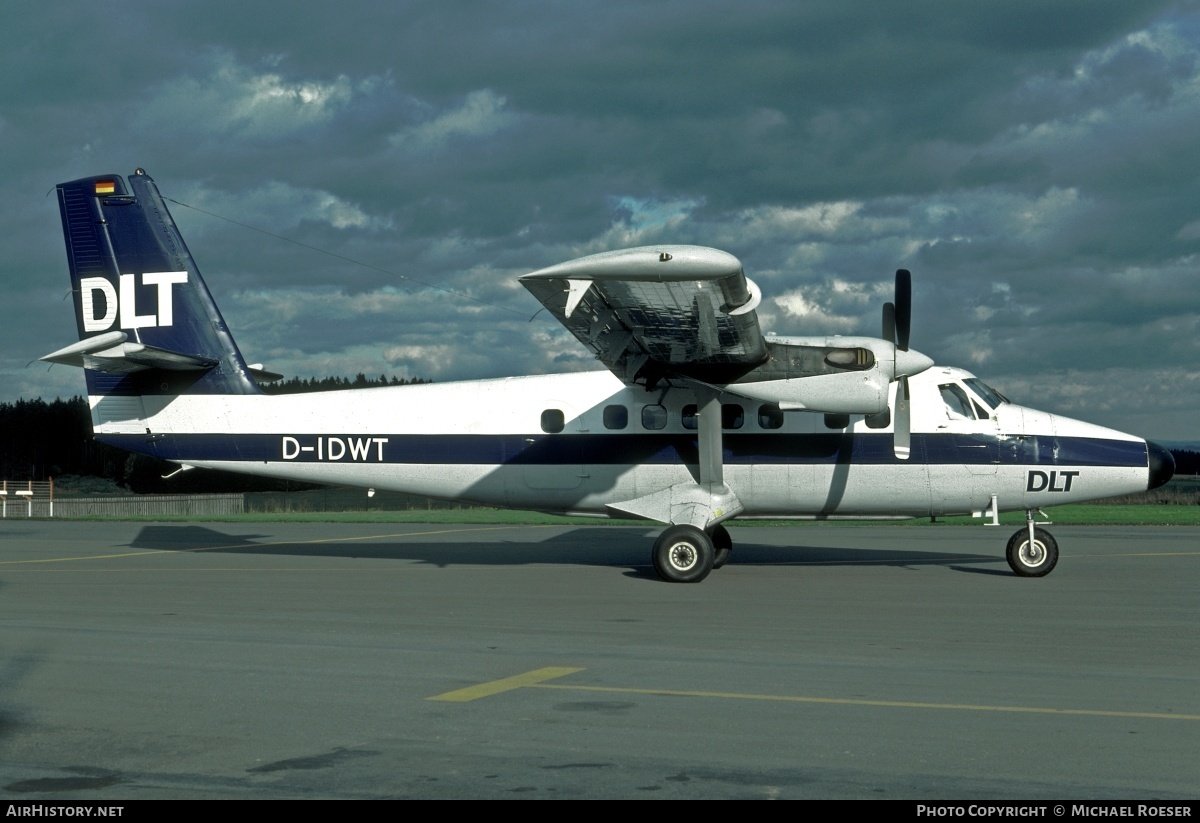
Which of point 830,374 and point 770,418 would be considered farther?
point 770,418

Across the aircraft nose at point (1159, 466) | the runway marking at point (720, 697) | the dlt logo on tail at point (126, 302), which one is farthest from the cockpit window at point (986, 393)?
the dlt logo on tail at point (126, 302)

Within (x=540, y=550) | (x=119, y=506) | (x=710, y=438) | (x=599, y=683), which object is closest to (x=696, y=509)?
(x=710, y=438)

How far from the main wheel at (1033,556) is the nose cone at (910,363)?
3.20 m

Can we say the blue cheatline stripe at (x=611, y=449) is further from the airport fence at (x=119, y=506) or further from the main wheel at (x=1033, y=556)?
the airport fence at (x=119, y=506)

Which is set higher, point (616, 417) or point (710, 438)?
point (616, 417)

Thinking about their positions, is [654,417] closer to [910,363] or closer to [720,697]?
[910,363]

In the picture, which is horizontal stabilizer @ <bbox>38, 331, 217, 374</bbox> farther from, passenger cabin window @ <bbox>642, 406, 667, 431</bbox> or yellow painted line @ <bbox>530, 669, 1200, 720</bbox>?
yellow painted line @ <bbox>530, 669, 1200, 720</bbox>

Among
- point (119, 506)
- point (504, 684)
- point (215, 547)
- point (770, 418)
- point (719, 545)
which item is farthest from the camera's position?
point (119, 506)

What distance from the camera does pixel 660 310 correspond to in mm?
14250

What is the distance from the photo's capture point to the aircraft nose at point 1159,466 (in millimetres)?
17047

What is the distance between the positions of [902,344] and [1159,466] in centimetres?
467

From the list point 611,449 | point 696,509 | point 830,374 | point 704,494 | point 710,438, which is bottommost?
point 696,509
